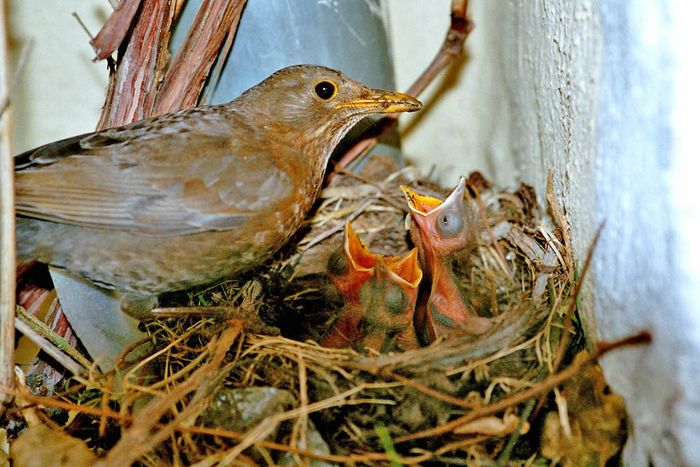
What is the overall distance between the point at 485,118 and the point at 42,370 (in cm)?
198

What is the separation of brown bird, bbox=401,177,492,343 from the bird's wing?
46cm

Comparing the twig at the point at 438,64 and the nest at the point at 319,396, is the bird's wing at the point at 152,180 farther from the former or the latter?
the twig at the point at 438,64

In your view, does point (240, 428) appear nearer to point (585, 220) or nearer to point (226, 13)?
point (585, 220)

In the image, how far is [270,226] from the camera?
213 cm

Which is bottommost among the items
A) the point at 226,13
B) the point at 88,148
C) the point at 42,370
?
the point at 42,370

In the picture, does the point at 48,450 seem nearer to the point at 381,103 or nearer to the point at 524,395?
the point at 524,395

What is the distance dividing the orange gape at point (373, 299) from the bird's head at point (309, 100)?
1.33 ft

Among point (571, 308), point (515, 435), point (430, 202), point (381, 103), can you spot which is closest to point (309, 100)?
point (381, 103)

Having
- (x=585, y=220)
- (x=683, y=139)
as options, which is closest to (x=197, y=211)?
(x=585, y=220)

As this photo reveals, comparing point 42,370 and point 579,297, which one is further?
point 42,370

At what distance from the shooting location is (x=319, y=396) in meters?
1.73

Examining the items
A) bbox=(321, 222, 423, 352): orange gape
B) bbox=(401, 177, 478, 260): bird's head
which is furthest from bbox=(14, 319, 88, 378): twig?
bbox=(401, 177, 478, 260): bird's head

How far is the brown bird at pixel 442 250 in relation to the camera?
6.79 feet

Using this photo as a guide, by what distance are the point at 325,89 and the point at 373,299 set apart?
742 millimetres
